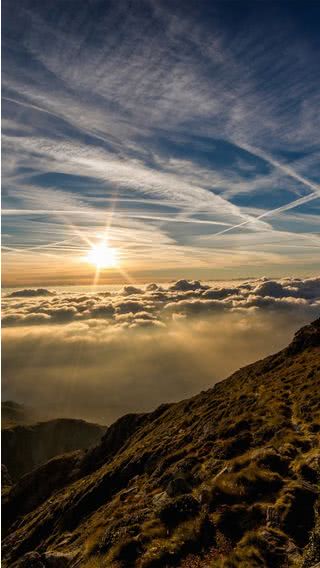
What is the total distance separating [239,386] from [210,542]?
286 feet

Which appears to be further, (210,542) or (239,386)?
(239,386)

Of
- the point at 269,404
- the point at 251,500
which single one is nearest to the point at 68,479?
the point at 269,404

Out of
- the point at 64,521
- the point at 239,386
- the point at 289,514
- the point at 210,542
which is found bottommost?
the point at 64,521

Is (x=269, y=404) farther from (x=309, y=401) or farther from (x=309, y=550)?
(x=309, y=550)

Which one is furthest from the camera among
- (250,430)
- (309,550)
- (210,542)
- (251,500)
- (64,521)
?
(64,521)

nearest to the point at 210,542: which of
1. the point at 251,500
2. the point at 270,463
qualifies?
the point at 251,500

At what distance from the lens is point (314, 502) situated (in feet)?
115

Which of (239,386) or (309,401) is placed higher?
(309,401)

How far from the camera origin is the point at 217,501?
128 feet

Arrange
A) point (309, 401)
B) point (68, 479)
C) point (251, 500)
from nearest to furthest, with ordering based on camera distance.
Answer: point (251, 500)
point (309, 401)
point (68, 479)

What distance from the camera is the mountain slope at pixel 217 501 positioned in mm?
32406

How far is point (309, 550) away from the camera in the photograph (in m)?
28.8

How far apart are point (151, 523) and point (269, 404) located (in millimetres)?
40381

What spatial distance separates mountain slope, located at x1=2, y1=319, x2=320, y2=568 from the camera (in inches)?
1276
